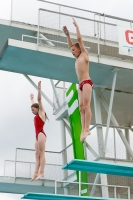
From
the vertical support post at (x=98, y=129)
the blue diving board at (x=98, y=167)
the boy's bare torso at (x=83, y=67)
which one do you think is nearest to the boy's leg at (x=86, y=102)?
the boy's bare torso at (x=83, y=67)

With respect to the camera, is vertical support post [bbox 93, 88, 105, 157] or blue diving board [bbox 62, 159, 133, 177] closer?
blue diving board [bbox 62, 159, 133, 177]

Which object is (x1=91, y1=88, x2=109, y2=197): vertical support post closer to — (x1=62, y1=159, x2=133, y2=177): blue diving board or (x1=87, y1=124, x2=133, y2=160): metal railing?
(x1=87, y1=124, x2=133, y2=160): metal railing

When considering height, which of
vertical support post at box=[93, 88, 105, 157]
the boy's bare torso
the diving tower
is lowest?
the boy's bare torso

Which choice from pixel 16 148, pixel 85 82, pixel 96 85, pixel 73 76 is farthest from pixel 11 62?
pixel 85 82

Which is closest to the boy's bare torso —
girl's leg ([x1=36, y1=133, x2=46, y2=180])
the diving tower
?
girl's leg ([x1=36, y1=133, x2=46, y2=180])

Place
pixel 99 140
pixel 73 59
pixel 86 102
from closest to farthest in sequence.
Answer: pixel 86 102 → pixel 73 59 → pixel 99 140

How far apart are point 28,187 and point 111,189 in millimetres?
4436

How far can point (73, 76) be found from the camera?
21.0 meters

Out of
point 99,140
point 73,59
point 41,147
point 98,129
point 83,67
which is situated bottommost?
point 41,147

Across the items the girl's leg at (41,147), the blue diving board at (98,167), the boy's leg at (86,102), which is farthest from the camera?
the girl's leg at (41,147)

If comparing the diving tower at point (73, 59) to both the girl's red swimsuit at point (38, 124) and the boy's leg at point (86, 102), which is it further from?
the boy's leg at point (86, 102)

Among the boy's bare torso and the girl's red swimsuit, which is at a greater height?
the boy's bare torso

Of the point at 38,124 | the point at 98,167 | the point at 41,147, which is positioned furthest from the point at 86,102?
the point at 41,147

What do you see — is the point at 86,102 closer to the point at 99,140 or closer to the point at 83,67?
the point at 83,67
